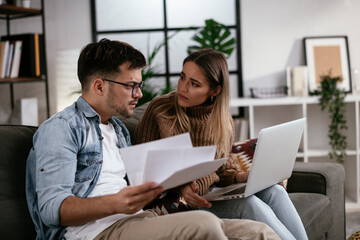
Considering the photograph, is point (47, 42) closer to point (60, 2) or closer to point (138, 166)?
point (60, 2)

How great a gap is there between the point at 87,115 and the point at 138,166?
0.39 metres

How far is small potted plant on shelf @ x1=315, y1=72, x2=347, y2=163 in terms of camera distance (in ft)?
11.3

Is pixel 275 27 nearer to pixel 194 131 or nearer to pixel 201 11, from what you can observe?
pixel 201 11

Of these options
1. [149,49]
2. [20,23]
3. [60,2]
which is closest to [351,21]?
[149,49]

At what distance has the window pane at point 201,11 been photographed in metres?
3.92

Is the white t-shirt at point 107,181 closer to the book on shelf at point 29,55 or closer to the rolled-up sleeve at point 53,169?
the rolled-up sleeve at point 53,169

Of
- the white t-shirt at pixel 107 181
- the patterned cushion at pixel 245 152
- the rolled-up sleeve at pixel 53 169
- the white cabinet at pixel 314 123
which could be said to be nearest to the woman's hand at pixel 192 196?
the white t-shirt at pixel 107 181

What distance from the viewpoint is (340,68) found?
3.79 meters

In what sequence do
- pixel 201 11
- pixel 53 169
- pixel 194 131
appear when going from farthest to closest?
1. pixel 201 11
2. pixel 194 131
3. pixel 53 169

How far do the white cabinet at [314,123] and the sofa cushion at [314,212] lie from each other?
1139 mm

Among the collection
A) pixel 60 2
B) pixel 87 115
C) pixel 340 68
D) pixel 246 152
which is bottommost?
pixel 246 152

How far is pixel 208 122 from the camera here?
6.32 feet

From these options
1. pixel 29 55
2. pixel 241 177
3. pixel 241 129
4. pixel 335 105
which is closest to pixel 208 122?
pixel 241 177

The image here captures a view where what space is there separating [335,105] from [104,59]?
93.6 inches
